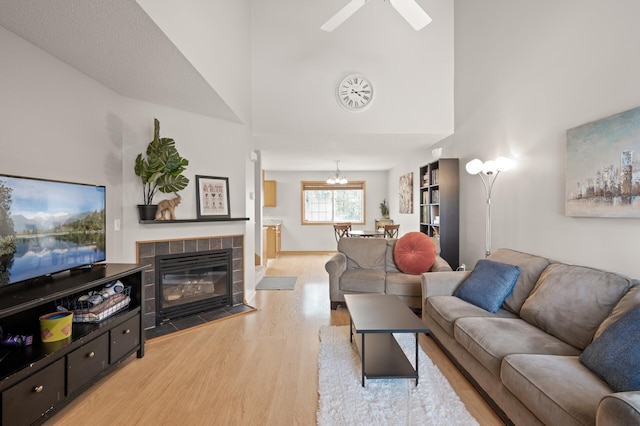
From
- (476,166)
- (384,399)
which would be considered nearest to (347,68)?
(476,166)

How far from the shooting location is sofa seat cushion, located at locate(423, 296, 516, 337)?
2.29m

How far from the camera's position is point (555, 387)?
1.32 meters

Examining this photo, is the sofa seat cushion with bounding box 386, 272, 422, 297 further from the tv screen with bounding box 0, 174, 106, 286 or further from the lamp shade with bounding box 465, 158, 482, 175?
the tv screen with bounding box 0, 174, 106, 286

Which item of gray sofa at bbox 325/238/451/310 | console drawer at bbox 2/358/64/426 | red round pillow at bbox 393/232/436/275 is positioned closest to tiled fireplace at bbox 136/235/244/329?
console drawer at bbox 2/358/64/426

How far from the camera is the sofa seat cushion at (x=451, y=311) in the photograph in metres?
2.29

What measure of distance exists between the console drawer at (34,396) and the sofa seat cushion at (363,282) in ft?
8.45

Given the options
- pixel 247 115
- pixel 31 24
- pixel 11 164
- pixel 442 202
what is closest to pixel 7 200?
pixel 11 164

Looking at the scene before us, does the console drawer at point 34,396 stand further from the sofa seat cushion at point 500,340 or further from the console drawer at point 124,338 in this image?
the sofa seat cushion at point 500,340

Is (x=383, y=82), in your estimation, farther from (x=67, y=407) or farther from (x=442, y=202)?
(x=67, y=407)

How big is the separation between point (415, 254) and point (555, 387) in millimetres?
2313

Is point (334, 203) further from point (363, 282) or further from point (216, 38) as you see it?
point (216, 38)

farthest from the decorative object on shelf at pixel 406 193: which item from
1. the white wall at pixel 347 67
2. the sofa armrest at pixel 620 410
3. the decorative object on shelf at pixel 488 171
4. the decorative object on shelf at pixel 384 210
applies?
the sofa armrest at pixel 620 410

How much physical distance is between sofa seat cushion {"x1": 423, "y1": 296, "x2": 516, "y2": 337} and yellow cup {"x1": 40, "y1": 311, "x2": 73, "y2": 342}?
2572 mm

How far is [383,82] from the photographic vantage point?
13.5 ft
